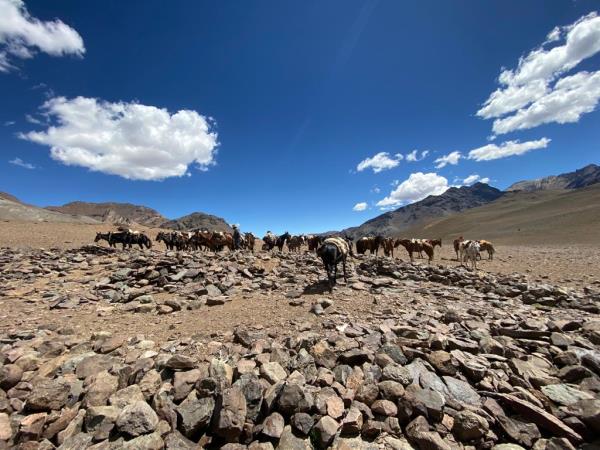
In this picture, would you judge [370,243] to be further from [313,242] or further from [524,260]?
[524,260]

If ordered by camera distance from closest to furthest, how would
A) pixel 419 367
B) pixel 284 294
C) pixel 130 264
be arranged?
pixel 419 367, pixel 284 294, pixel 130 264

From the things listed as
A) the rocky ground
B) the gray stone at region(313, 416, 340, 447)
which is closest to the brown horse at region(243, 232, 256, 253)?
the rocky ground

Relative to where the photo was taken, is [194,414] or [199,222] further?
[199,222]

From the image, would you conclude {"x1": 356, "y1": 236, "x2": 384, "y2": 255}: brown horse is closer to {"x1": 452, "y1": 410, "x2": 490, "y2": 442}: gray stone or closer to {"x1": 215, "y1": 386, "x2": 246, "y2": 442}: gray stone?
{"x1": 452, "y1": 410, "x2": 490, "y2": 442}: gray stone

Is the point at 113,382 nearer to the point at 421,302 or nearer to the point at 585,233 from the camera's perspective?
the point at 421,302

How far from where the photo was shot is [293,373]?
5.91m

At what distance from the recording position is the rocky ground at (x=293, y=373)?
15.8ft

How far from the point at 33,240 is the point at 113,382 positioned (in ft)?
107

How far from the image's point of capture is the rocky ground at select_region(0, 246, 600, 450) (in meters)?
4.80

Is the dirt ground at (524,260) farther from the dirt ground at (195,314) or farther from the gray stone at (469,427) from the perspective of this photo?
the gray stone at (469,427)

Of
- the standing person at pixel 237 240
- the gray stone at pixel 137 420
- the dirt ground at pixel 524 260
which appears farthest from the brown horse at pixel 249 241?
the gray stone at pixel 137 420

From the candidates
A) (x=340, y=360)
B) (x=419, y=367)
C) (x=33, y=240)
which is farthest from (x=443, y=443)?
(x=33, y=240)

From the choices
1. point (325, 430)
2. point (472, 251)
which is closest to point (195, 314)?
point (325, 430)

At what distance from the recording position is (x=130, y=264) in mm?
15227
